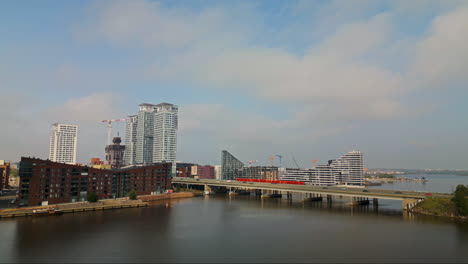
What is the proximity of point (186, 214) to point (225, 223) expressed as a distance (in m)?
13.9

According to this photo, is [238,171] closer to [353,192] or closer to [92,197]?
[353,192]

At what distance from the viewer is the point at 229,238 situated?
45.0 m

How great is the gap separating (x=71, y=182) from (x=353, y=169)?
137m

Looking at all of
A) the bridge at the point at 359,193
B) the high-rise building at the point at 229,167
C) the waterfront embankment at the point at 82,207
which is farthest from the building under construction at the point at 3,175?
the high-rise building at the point at 229,167

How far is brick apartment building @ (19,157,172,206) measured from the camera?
2569 inches

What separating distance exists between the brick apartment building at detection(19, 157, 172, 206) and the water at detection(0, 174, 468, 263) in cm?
977

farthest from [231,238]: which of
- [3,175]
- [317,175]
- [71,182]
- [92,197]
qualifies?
[317,175]

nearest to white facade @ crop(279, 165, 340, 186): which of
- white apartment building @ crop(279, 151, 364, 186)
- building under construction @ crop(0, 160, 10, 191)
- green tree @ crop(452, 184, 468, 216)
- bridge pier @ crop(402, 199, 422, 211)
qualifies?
white apartment building @ crop(279, 151, 364, 186)

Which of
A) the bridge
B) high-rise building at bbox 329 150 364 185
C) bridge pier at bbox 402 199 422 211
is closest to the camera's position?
bridge pier at bbox 402 199 422 211

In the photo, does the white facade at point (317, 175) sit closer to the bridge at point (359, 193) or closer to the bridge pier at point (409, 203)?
the bridge at point (359, 193)

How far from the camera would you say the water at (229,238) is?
35.7 metres

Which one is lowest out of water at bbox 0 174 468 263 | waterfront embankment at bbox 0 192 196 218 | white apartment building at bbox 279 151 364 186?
water at bbox 0 174 468 263

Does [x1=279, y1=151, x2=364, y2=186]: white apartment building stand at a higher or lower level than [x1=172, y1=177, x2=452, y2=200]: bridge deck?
higher

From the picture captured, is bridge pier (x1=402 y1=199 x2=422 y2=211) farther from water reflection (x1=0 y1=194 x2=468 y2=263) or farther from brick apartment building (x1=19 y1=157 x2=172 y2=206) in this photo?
brick apartment building (x1=19 y1=157 x2=172 y2=206)
